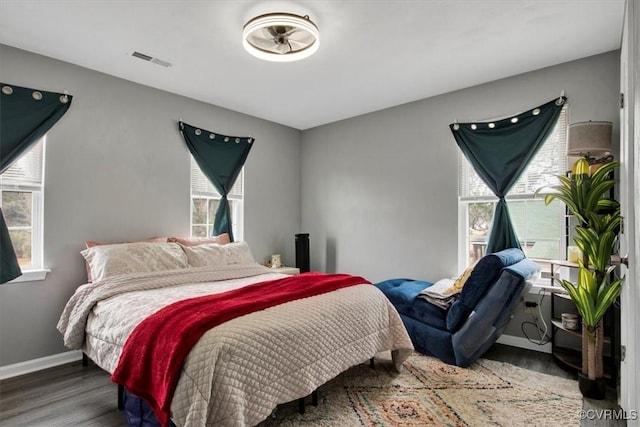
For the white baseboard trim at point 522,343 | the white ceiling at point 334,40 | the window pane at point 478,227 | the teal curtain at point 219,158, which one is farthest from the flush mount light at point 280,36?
the white baseboard trim at point 522,343

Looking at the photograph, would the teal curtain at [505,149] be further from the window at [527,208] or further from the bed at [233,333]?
the bed at [233,333]

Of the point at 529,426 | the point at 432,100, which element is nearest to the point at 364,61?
the point at 432,100

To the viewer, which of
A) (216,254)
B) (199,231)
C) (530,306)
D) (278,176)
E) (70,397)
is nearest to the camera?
(70,397)

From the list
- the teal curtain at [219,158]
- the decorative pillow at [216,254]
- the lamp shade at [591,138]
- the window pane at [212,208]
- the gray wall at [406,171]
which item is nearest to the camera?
the lamp shade at [591,138]

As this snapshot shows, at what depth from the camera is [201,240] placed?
386 centimetres

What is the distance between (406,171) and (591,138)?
193 cm

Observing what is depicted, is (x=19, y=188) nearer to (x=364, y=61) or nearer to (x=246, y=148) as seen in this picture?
(x=246, y=148)

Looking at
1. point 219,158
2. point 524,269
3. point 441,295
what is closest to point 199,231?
point 219,158

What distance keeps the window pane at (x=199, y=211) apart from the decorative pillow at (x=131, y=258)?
2.67 ft

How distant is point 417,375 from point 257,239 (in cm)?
283

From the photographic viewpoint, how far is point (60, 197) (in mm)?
3102

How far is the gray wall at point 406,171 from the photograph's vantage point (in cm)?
321

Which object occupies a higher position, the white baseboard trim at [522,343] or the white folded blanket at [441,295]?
the white folded blanket at [441,295]

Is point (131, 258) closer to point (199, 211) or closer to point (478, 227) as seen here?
point (199, 211)
